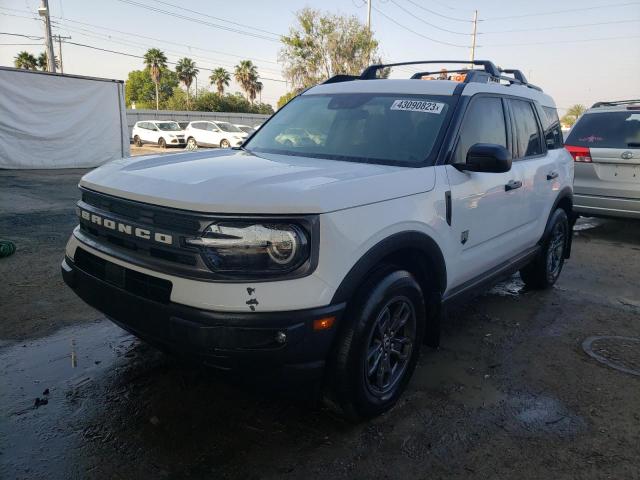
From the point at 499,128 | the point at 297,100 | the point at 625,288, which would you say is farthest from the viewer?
the point at 625,288

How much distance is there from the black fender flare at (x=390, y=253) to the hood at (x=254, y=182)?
0.77 ft

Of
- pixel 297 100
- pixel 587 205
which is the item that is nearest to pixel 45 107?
pixel 297 100

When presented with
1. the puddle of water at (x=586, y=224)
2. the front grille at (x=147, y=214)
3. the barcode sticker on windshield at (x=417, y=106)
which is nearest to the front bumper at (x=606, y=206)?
the puddle of water at (x=586, y=224)

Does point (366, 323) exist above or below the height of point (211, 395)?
above

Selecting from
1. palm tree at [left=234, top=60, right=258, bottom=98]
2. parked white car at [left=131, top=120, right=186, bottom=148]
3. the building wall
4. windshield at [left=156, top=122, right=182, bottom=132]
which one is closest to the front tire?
parked white car at [left=131, top=120, right=186, bottom=148]

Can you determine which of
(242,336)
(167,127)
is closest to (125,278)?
(242,336)

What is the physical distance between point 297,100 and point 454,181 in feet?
5.63

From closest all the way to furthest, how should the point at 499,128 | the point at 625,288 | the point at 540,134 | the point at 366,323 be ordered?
the point at 366,323
the point at 499,128
the point at 540,134
the point at 625,288

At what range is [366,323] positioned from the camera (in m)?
2.53

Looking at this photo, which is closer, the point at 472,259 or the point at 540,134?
the point at 472,259

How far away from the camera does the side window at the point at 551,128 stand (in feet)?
16.0

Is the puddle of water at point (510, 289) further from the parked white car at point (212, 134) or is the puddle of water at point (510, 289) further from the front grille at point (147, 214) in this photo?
the parked white car at point (212, 134)

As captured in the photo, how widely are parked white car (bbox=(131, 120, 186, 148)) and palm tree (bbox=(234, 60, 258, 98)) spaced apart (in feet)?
107

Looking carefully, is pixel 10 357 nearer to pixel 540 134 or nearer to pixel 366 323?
pixel 366 323
